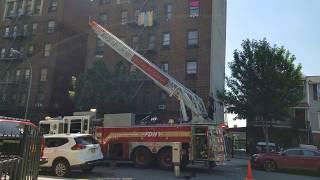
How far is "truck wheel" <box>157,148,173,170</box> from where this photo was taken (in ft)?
60.0

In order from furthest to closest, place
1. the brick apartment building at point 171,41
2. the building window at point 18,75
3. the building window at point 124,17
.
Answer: the building window at point 18,75 < the building window at point 124,17 < the brick apartment building at point 171,41

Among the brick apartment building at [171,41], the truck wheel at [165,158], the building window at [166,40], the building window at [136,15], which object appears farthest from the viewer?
the building window at [136,15]

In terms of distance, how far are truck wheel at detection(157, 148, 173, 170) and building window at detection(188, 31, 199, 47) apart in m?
21.3

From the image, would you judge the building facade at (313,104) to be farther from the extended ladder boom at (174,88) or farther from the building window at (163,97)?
the extended ladder boom at (174,88)

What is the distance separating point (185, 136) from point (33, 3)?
37.9m

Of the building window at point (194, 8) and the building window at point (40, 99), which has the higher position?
the building window at point (194, 8)

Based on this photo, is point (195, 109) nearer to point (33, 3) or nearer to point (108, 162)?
point (108, 162)

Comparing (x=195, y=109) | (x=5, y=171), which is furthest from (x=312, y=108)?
(x=5, y=171)

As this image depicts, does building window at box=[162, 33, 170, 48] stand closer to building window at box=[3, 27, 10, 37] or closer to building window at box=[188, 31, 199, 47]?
building window at box=[188, 31, 199, 47]

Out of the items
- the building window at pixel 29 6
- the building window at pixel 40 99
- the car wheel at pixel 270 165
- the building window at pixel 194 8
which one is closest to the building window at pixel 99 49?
the building window at pixel 40 99

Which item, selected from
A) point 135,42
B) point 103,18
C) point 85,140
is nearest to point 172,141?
point 85,140

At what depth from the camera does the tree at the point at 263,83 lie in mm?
27688

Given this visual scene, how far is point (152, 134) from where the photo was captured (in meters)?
18.7

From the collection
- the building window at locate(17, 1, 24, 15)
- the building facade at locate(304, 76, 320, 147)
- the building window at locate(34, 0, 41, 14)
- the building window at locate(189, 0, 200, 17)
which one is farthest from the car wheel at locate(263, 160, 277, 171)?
the building window at locate(17, 1, 24, 15)
